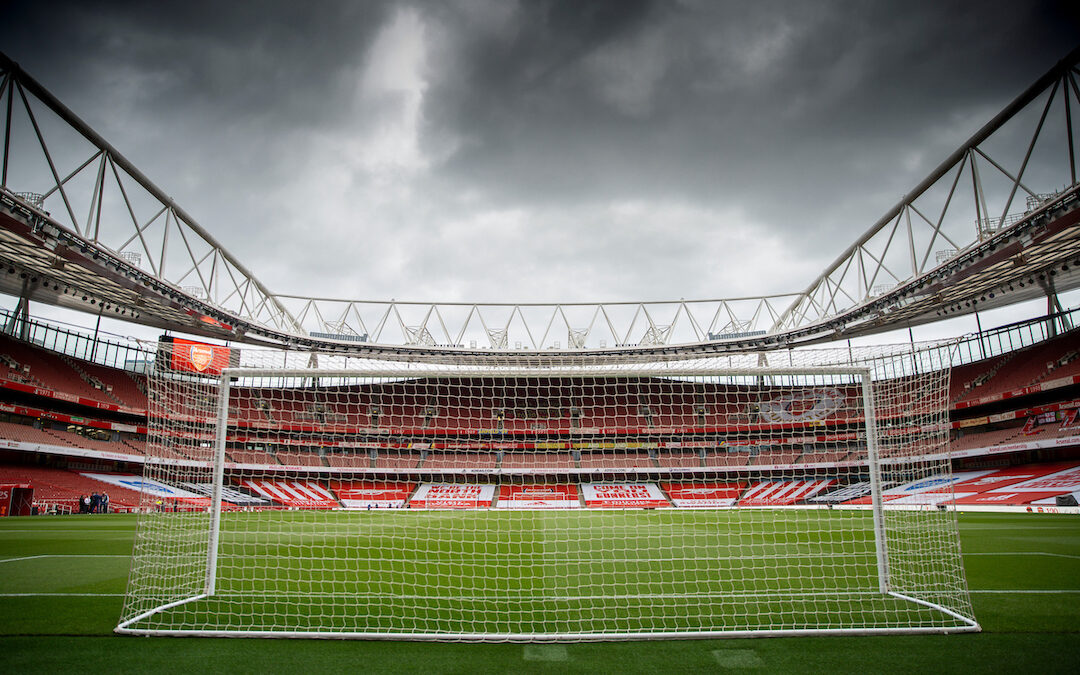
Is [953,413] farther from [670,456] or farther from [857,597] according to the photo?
[857,597]

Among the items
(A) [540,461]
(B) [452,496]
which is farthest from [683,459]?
(B) [452,496]

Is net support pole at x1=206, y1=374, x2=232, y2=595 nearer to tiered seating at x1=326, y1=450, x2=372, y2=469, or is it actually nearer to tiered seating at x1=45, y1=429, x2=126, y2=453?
tiered seating at x1=326, y1=450, x2=372, y2=469

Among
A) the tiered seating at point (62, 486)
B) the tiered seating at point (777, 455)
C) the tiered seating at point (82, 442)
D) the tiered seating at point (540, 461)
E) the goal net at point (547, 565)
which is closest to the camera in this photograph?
the goal net at point (547, 565)

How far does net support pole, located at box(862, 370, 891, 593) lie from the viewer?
18.5 feet

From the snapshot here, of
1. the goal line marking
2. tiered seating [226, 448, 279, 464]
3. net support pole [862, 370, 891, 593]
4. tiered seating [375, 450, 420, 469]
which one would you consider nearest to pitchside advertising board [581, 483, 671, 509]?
tiered seating [375, 450, 420, 469]

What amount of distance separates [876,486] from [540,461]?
2144cm

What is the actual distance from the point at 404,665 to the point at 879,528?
5.13m

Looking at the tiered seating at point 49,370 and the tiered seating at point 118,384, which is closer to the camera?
the tiered seating at point 49,370

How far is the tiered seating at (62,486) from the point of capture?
76.1 ft

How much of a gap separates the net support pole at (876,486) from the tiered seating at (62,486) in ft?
103

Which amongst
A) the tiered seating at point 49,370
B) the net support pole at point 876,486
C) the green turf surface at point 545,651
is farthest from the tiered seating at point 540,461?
Answer: the tiered seating at point 49,370

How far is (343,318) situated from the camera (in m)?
29.6

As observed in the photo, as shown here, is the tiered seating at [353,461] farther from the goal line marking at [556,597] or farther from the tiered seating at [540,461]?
the goal line marking at [556,597]

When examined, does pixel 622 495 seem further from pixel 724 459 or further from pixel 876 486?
pixel 876 486
